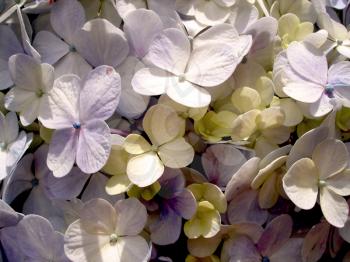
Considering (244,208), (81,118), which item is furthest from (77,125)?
(244,208)

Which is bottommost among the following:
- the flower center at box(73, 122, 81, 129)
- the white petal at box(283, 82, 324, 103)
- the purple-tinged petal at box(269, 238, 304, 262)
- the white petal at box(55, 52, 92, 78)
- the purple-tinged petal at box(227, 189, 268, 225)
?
the purple-tinged petal at box(269, 238, 304, 262)

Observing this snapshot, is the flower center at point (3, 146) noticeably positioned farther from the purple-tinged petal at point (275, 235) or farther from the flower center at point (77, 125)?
the purple-tinged petal at point (275, 235)

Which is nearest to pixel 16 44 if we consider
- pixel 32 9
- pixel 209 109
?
pixel 32 9

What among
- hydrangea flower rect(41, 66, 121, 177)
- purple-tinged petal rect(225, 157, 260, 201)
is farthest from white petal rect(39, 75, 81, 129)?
purple-tinged petal rect(225, 157, 260, 201)

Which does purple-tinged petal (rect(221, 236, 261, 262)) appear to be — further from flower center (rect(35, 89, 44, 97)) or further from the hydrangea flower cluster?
flower center (rect(35, 89, 44, 97))

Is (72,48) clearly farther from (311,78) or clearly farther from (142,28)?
(311,78)

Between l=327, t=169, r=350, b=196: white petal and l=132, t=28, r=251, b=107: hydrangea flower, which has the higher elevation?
l=132, t=28, r=251, b=107: hydrangea flower

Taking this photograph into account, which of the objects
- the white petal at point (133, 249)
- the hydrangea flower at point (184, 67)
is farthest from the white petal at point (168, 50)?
the white petal at point (133, 249)
